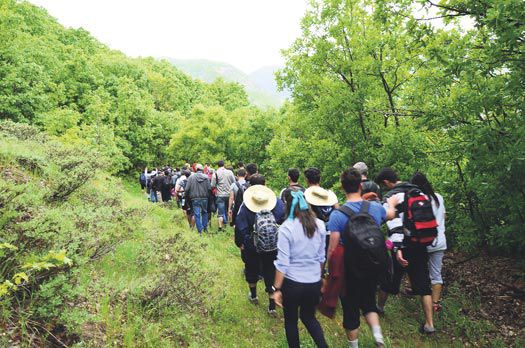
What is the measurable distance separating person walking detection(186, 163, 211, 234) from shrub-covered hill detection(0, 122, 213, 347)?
101 inches

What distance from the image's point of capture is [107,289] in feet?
14.7

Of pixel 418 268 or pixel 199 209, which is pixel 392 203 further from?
pixel 199 209

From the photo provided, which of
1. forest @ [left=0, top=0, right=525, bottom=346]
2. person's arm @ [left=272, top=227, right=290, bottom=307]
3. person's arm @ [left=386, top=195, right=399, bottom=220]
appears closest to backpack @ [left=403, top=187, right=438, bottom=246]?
person's arm @ [left=386, top=195, right=399, bottom=220]

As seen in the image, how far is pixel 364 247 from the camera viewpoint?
369cm

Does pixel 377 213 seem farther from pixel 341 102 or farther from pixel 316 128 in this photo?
pixel 316 128

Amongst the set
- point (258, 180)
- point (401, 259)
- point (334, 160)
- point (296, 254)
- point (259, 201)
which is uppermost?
point (334, 160)

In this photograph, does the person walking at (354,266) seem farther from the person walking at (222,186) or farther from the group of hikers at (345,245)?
the person walking at (222,186)

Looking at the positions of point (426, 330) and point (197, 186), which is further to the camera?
point (197, 186)

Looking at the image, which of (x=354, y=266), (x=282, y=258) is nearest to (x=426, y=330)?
(x=354, y=266)

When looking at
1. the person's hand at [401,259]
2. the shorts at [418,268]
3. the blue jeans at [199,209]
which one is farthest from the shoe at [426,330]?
the blue jeans at [199,209]

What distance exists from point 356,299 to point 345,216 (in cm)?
99

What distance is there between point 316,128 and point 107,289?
332 inches

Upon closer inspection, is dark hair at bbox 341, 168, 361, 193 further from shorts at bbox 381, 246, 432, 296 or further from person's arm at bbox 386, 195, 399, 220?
shorts at bbox 381, 246, 432, 296

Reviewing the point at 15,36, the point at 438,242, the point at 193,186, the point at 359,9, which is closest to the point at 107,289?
the point at 438,242
